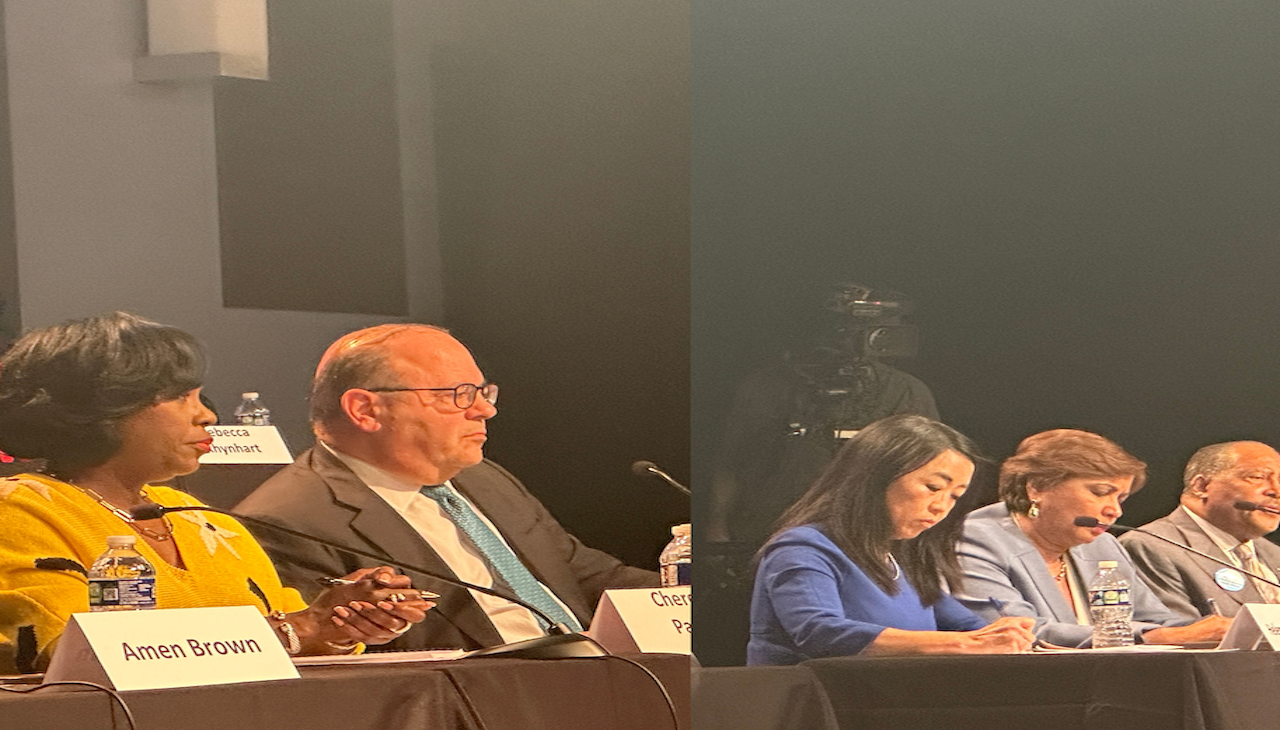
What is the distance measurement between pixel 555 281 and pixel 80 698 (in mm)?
1529

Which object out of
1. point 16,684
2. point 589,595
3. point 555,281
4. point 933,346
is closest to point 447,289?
point 555,281

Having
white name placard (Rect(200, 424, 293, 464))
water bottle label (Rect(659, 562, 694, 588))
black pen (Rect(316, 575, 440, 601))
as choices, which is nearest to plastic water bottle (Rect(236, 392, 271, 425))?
white name placard (Rect(200, 424, 293, 464))

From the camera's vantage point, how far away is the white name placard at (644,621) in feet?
10.3

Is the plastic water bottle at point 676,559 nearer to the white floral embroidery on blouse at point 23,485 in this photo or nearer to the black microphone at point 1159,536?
the white floral embroidery on blouse at point 23,485

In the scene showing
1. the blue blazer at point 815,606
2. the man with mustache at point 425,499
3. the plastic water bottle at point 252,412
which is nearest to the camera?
the blue blazer at point 815,606

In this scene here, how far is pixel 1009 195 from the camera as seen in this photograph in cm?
103

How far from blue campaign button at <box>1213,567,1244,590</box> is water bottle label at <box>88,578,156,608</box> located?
1882 mm

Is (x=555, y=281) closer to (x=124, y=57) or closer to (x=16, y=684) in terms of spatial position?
(x=124, y=57)

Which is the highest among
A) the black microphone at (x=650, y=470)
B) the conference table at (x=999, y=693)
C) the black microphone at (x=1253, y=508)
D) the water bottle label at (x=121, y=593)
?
the black microphone at (x=1253, y=508)

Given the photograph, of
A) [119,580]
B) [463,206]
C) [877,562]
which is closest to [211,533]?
[119,580]

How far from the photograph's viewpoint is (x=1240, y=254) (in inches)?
39.8

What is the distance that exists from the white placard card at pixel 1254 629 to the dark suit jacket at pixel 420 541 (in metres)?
2.06

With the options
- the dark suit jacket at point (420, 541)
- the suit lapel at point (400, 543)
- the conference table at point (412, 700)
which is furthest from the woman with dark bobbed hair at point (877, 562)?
the suit lapel at point (400, 543)

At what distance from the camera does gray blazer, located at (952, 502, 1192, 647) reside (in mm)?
1044
